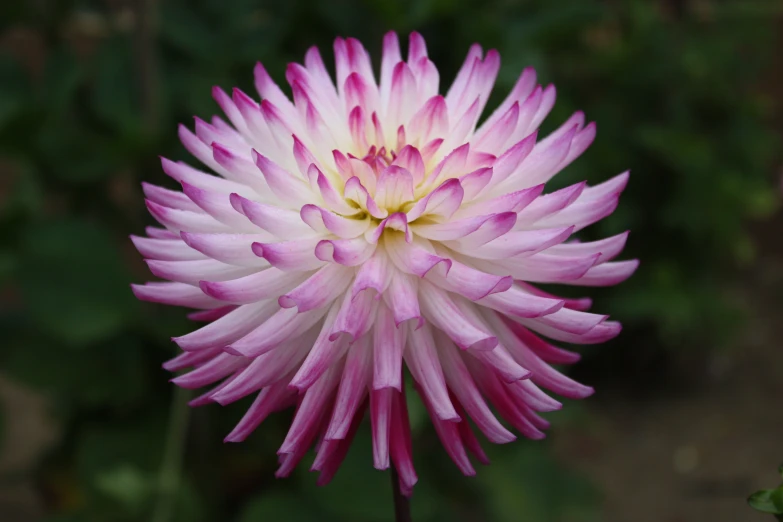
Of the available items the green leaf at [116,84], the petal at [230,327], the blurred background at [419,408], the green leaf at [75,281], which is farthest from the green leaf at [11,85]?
the petal at [230,327]

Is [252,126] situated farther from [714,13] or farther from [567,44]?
[714,13]

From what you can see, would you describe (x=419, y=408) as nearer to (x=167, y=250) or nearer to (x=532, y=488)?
(x=167, y=250)

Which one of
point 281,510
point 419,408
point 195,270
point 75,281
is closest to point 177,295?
point 195,270

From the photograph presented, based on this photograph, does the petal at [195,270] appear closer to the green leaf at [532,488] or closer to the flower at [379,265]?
the flower at [379,265]

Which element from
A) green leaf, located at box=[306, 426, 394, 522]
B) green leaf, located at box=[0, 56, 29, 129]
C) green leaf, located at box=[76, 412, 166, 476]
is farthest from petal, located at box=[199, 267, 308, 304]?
green leaf, located at box=[0, 56, 29, 129]

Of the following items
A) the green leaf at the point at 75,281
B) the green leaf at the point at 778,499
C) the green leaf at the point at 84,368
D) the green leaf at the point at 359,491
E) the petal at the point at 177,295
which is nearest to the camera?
the green leaf at the point at 778,499

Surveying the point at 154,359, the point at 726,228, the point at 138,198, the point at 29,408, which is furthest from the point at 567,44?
the point at 29,408
